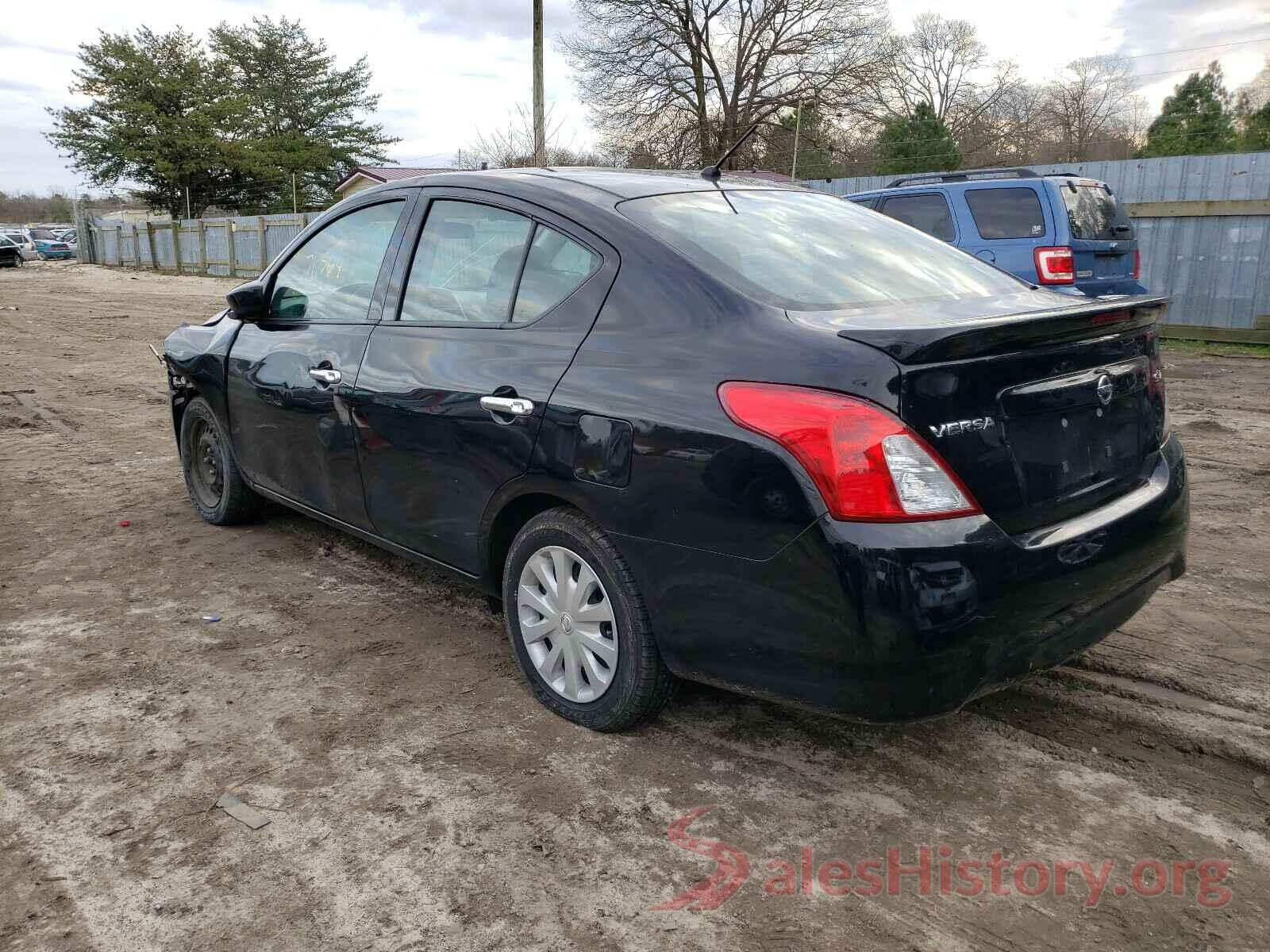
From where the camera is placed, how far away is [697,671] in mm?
2584

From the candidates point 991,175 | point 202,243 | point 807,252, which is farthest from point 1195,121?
point 807,252

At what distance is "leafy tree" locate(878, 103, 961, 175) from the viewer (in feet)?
100

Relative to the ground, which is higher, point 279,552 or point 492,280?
point 492,280

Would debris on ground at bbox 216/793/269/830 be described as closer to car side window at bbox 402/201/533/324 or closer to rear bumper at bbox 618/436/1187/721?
rear bumper at bbox 618/436/1187/721

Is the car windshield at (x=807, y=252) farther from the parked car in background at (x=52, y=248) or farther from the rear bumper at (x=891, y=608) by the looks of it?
the parked car in background at (x=52, y=248)

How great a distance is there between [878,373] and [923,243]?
143 centimetres

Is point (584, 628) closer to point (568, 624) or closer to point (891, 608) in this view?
point (568, 624)

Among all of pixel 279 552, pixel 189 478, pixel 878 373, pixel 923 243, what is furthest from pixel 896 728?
pixel 189 478

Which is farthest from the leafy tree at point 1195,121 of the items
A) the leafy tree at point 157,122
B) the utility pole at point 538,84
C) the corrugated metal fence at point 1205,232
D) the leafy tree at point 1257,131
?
the leafy tree at point 157,122

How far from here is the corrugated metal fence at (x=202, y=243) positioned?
30.7 metres

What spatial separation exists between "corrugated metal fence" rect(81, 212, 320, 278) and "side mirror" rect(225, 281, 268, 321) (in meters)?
24.6

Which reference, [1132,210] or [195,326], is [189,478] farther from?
[1132,210]

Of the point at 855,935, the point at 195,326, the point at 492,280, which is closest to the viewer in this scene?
the point at 855,935

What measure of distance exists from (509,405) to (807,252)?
3.38 feet
